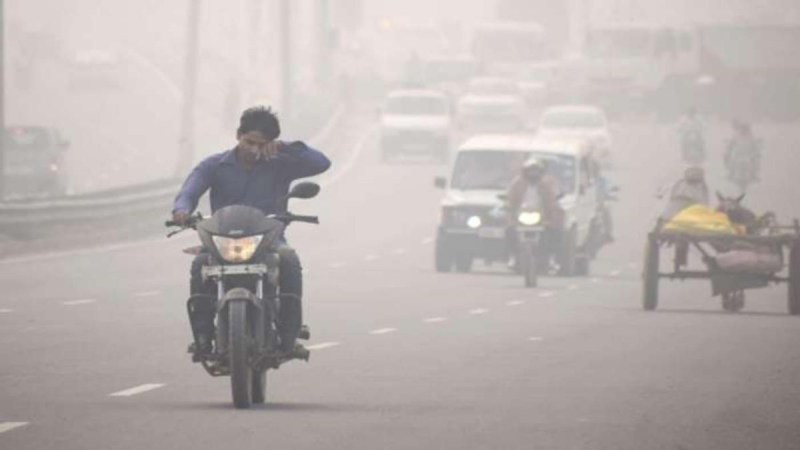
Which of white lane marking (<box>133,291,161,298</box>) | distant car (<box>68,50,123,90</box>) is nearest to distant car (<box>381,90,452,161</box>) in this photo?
distant car (<box>68,50,123,90</box>)

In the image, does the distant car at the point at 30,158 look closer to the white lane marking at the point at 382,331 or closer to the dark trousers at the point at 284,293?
the white lane marking at the point at 382,331

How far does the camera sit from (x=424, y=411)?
48.3 feet

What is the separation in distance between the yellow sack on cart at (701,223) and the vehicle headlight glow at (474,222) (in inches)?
385

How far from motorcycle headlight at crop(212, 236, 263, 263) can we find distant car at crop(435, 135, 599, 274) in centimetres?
2244

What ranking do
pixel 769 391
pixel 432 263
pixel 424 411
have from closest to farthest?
1. pixel 424 411
2. pixel 769 391
3. pixel 432 263

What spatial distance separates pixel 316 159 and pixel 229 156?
1.57 ft

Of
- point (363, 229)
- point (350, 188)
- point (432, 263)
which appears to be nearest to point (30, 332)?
point (432, 263)

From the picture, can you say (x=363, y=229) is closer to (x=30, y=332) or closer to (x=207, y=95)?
(x=30, y=332)

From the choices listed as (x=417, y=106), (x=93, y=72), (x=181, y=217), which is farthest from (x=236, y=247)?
(x=93, y=72)

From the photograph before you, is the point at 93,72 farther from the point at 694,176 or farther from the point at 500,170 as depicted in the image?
the point at 694,176

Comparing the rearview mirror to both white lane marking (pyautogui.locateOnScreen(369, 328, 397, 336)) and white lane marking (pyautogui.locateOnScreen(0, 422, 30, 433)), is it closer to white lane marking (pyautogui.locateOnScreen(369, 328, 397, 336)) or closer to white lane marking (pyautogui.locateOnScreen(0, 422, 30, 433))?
white lane marking (pyautogui.locateOnScreen(0, 422, 30, 433))

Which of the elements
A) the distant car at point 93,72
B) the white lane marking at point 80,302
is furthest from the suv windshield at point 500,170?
the distant car at point 93,72

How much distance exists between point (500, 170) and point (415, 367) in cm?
Result: 2005

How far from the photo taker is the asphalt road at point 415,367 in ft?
44.4
